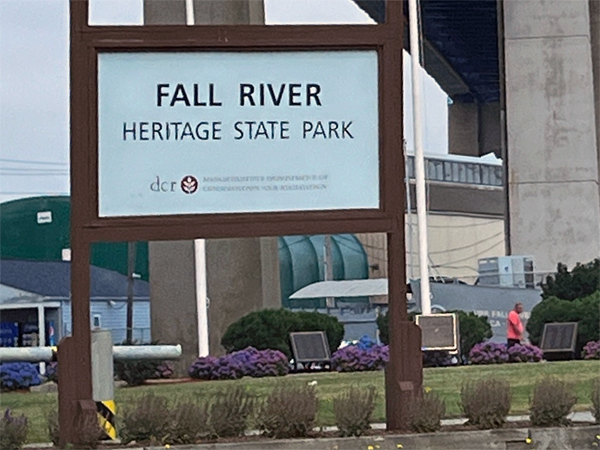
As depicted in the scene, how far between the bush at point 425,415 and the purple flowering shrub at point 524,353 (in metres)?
13.7

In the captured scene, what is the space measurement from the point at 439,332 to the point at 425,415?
536 inches

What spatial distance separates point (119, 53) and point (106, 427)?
151 inches

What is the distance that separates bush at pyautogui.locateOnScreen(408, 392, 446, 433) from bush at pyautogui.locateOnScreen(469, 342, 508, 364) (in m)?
13.4

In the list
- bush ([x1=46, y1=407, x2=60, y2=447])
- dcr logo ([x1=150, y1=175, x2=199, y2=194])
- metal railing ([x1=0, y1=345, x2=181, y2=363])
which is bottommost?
bush ([x1=46, y1=407, x2=60, y2=447])

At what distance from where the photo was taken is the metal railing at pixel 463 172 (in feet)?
334

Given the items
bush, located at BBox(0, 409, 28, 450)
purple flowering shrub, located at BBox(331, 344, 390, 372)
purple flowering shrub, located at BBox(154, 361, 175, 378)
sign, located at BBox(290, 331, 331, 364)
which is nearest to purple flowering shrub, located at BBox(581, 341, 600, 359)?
purple flowering shrub, located at BBox(331, 344, 390, 372)

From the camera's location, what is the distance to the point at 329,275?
3521 inches

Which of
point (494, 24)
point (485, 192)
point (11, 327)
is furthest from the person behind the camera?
point (485, 192)

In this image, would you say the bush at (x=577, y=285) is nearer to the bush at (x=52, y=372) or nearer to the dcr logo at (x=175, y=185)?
the bush at (x=52, y=372)

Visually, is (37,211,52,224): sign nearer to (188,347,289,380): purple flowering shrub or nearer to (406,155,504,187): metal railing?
(406,155,504,187): metal railing

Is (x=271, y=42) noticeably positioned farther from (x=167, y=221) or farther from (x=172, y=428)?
(x=172, y=428)

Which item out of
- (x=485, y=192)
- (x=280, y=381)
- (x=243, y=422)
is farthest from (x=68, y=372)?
(x=485, y=192)

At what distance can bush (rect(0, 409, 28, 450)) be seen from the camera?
45.2ft

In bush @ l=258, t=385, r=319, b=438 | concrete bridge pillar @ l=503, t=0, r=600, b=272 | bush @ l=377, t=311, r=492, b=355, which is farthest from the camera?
concrete bridge pillar @ l=503, t=0, r=600, b=272
